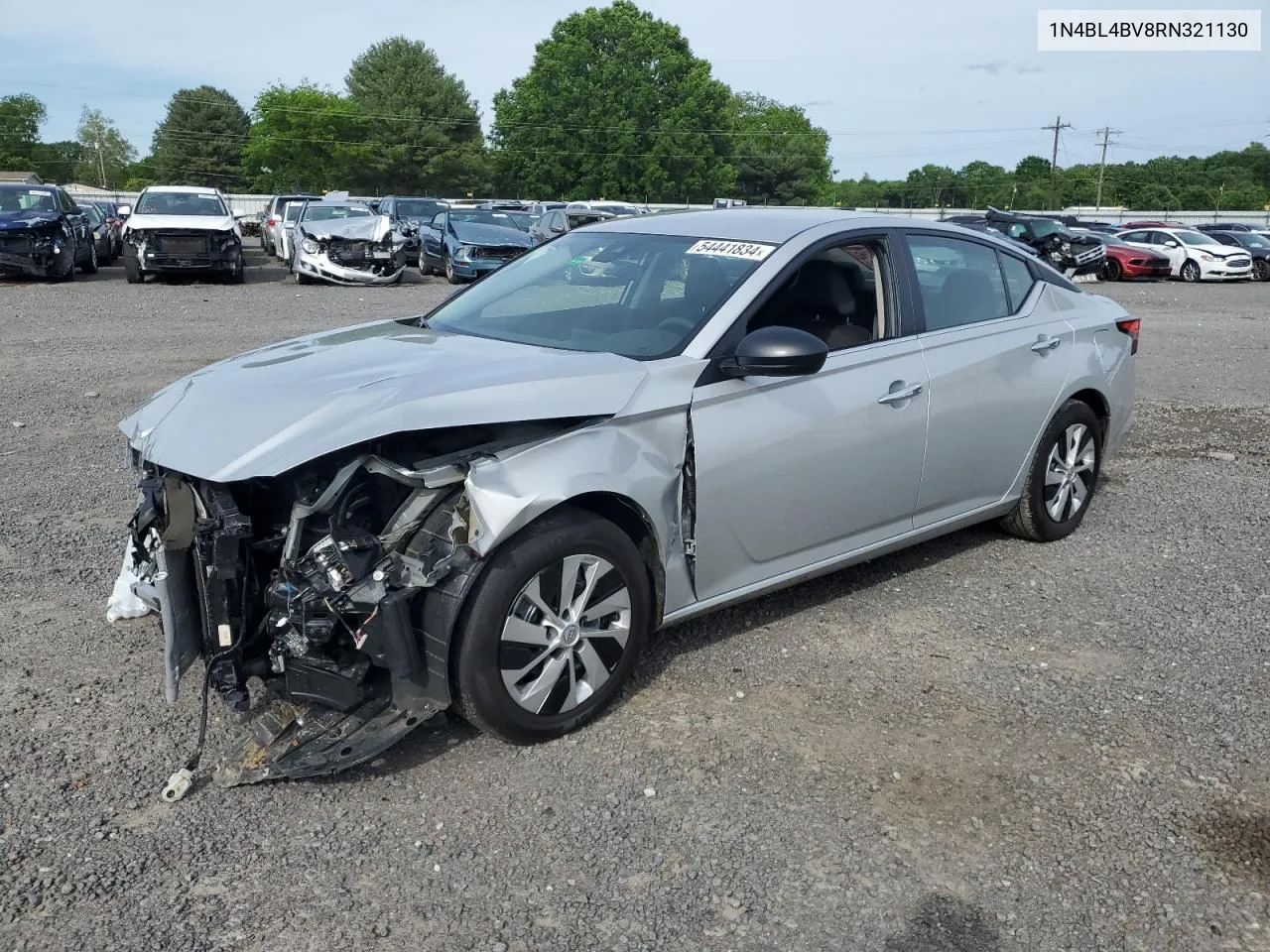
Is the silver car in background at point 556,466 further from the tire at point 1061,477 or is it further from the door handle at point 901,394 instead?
Result: the tire at point 1061,477

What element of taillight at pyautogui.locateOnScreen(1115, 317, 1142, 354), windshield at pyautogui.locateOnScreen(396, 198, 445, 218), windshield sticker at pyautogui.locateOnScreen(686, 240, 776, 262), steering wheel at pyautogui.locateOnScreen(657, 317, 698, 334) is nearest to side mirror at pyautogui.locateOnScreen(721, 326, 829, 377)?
steering wheel at pyautogui.locateOnScreen(657, 317, 698, 334)

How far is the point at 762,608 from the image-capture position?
487 cm

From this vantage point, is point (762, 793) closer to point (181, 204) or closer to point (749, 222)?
point (749, 222)

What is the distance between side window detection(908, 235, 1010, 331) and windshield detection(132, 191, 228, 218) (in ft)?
57.2

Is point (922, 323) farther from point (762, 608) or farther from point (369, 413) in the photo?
point (369, 413)

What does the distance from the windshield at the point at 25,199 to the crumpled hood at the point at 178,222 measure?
1.40 meters

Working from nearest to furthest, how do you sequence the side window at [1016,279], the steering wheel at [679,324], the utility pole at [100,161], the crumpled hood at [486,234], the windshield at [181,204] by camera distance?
the steering wheel at [679,324] → the side window at [1016,279] → the windshield at [181,204] → the crumpled hood at [486,234] → the utility pole at [100,161]

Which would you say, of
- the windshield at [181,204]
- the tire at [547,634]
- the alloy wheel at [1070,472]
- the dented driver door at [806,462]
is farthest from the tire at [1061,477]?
the windshield at [181,204]

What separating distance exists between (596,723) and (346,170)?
82.9 metres

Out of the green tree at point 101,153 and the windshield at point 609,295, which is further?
the green tree at point 101,153

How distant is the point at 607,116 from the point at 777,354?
81.5 meters

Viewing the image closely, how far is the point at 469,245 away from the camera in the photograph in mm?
21500

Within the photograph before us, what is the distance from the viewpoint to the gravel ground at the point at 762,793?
2844 millimetres

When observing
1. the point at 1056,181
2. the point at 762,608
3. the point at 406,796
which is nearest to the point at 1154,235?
the point at 762,608
